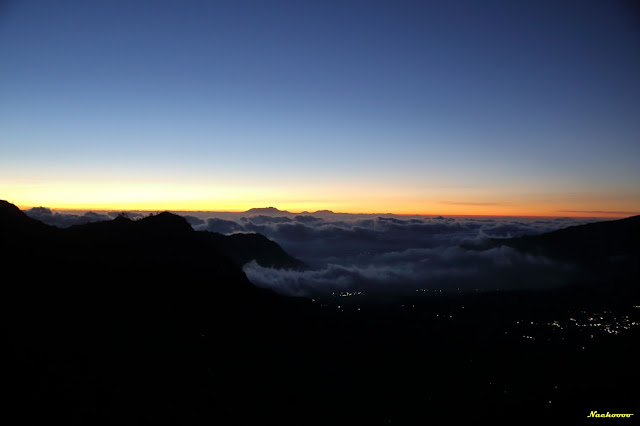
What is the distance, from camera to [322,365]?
16750 cm

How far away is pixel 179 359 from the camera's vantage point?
114 metres

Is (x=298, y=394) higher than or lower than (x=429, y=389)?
higher

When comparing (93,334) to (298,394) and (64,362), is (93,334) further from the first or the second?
(298,394)

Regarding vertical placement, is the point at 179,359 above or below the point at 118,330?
below

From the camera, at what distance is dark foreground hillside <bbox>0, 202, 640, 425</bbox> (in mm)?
82750

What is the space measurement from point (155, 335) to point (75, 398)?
3920 centimetres

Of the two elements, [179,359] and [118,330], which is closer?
[118,330]

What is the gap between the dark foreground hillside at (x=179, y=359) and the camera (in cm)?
8275

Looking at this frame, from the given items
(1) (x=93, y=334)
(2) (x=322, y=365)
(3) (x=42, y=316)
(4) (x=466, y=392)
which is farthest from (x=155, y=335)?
(4) (x=466, y=392)

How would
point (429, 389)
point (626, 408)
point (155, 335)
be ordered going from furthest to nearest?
point (429, 389)
point (626, 408)
point (155, 335)

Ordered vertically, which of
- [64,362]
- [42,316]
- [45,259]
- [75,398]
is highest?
[45,259]

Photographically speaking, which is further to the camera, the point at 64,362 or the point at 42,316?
the point at 42,316

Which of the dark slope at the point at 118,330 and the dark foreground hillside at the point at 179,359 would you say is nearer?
the dark slope at the point at 118,330

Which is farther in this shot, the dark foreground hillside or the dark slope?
the dark foreground hillside
